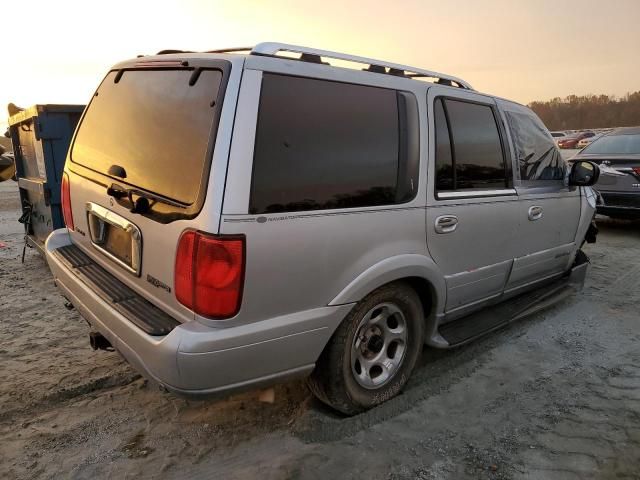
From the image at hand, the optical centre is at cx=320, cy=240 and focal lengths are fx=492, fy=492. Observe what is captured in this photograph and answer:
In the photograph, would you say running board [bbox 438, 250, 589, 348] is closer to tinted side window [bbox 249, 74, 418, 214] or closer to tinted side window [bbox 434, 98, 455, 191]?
tinted side window [bbox 434, 98, 455, 191]

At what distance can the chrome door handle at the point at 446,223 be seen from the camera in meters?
3.04

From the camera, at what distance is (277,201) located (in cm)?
223

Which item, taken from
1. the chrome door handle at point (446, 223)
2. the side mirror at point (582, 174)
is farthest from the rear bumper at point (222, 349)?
the side mirror at point (582, 174)

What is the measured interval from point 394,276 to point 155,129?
59.2 inches

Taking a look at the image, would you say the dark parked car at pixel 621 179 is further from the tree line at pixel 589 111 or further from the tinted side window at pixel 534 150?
the tree line at pixel 589 111

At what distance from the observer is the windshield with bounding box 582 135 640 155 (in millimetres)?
8258

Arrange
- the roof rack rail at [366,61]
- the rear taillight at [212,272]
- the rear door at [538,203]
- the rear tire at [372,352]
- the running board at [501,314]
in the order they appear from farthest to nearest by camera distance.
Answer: the rear door at [538,203] → the running board at [501,314] → the rear tire at [372,352] → the roof rack rail at [366,61] → the rear taillight at [212,272]

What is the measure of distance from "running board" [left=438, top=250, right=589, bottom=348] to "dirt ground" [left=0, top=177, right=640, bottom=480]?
27 centimetres

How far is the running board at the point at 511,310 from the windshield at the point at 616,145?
4308 millimetres

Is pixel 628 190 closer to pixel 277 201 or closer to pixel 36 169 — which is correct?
pixel 277 201

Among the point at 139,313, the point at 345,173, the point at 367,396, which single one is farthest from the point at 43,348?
the point at 345,173

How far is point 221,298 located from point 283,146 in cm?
75

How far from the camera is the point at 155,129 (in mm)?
2541

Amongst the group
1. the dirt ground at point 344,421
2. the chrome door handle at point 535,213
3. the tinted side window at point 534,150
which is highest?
the tinted side window at point 534,150
